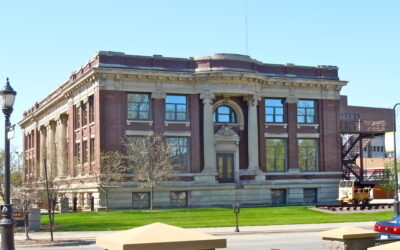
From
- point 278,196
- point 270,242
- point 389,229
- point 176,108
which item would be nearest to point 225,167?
point 278,196

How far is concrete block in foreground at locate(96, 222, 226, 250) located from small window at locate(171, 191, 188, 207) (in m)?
48.5

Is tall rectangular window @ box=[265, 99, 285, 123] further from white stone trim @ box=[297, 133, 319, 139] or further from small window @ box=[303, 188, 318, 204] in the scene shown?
small window @ box=[303, 188, 318, 204]

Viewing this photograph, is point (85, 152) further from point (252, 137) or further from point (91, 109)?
point (252, 137)

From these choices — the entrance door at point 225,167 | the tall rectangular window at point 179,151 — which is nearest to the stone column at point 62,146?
the tall rectangular window at point 179,151

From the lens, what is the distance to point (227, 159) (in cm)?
5641

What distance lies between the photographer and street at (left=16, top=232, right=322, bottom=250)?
74.1ft

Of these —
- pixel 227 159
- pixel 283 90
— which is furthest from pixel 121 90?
pixel 283 90

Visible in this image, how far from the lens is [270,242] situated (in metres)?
24.8

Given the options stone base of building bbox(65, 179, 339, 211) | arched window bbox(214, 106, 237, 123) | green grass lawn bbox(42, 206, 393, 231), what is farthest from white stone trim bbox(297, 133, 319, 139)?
green grass lawn bbox(42, 206, 393, 231)

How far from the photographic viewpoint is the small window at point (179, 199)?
53844 mm

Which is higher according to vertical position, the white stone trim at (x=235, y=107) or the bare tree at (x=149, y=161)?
the white stone trim at (x=235, y=107)

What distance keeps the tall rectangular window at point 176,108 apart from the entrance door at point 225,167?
496 cm

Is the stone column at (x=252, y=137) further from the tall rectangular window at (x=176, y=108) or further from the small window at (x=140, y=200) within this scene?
the small window at (x=140, y=200)

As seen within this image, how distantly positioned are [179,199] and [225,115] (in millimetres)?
8787
